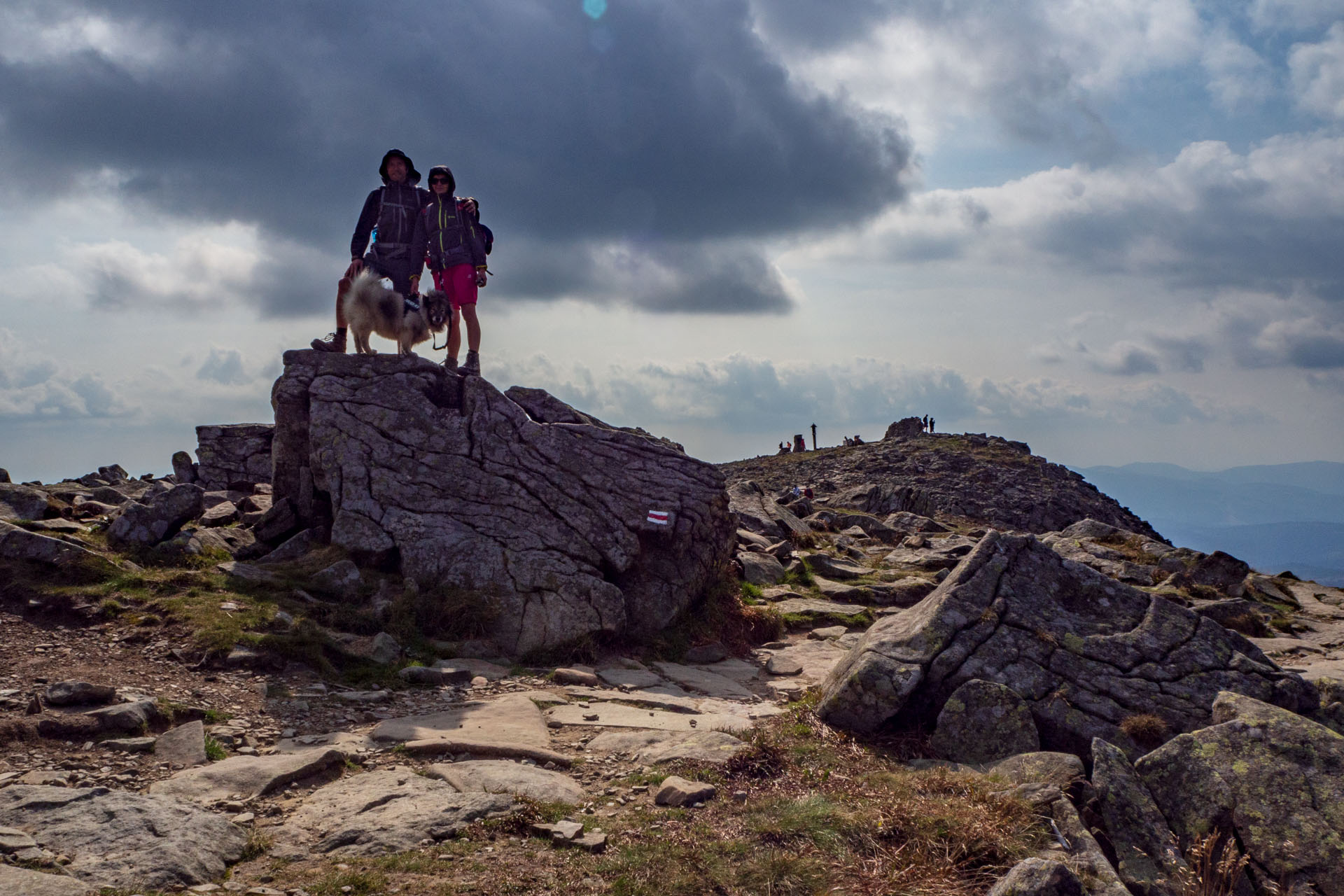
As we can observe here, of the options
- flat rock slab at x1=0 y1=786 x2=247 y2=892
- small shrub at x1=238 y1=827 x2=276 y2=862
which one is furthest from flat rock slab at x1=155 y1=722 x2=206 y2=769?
small shrub at x1=238 y1=827 x2=276 y2=862

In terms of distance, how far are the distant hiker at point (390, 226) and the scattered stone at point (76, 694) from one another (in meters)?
8.14

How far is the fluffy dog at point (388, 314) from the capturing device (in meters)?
14.6

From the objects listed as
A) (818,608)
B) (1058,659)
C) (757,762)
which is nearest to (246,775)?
(757,762)

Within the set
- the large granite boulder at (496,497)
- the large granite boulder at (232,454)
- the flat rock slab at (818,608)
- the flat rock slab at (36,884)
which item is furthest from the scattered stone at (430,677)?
the large granite boulder at (232,454)

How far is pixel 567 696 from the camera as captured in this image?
1038 cm

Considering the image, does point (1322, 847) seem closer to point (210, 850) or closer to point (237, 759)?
point (210, 850)

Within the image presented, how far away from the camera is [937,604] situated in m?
10.1

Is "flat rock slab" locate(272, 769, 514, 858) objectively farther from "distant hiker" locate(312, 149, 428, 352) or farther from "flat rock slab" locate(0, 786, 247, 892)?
"distant hiker" locate(312, 149, 428, 352)

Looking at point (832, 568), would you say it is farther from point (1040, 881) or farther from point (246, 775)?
point (246, 775)

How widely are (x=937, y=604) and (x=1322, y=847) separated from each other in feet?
13.7

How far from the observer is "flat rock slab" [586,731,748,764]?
8117 mm

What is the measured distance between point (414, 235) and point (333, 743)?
9.98 metres

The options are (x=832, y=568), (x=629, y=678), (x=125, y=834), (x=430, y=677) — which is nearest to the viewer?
(x=125, y=834)

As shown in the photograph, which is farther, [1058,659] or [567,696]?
[567,696]
